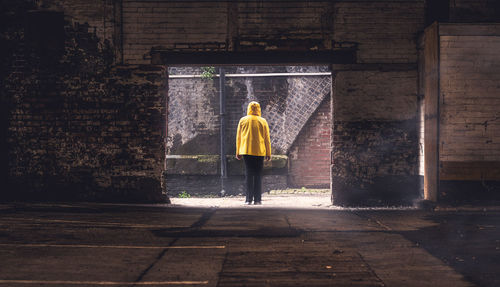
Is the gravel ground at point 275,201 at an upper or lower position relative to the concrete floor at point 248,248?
lower

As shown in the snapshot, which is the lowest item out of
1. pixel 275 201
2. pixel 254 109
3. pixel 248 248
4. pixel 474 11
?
pixel 275 201

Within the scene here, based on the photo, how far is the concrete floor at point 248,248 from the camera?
2998 mm

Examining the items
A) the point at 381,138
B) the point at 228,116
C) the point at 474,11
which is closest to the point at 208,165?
the point at 228,116

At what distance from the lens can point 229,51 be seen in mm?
6773

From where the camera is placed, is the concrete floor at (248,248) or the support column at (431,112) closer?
the concrete floor at (248,248)

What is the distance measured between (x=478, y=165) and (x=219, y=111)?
18.5ft

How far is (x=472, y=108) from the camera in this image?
245 inches

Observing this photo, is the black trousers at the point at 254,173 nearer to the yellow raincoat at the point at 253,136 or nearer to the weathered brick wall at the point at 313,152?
the yellow raincoat at the point at 253,136

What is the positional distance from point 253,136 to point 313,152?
11.3ft

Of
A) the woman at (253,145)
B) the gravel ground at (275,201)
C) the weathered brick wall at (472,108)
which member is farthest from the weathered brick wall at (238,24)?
the gravel ground at (275,201)

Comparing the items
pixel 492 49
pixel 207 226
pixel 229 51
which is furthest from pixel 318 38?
pixel 207 226

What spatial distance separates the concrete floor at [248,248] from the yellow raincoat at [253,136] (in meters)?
1.54

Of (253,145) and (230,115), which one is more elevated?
(230,115)

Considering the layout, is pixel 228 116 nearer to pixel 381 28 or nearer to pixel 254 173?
pixel 254 173
